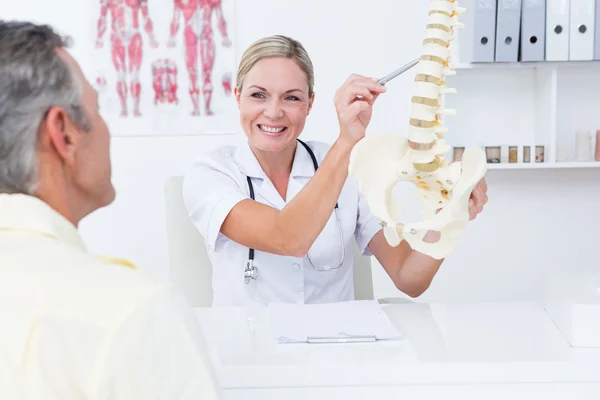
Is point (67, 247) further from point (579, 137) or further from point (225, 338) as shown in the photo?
point (579, 137)

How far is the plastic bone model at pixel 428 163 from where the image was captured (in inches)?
49.5

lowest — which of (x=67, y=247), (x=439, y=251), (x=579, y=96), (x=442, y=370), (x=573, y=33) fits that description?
(x=442, y=370)

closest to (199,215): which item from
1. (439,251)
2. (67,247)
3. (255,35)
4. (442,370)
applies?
(439,251)

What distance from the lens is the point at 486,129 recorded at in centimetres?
295

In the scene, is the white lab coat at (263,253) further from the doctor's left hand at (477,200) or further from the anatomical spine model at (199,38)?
the anatomical spine model at (199,38)

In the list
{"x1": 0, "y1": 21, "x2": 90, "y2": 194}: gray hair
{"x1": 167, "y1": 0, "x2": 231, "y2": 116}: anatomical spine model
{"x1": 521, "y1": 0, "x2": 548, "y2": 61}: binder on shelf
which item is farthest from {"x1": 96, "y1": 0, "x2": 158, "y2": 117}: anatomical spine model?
{"x1": 0, "y1": 21, "x2": 90, "y2": 194}: gray hair

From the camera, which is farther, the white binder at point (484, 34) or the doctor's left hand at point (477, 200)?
the white binder at point (484, 34)

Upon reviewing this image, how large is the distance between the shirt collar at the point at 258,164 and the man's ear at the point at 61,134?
115 centimetres

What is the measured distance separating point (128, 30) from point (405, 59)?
3.72ft

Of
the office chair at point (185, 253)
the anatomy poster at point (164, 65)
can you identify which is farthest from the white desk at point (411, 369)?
the anatomy poster at point (164, 65)

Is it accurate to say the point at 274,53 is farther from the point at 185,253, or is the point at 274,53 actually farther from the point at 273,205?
the point at 185,253

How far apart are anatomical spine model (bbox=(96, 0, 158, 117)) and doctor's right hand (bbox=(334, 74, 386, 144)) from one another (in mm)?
1726

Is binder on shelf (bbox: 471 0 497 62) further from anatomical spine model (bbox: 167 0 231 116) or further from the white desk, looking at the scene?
the white desk

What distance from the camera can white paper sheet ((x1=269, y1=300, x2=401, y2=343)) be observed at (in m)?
1.35
